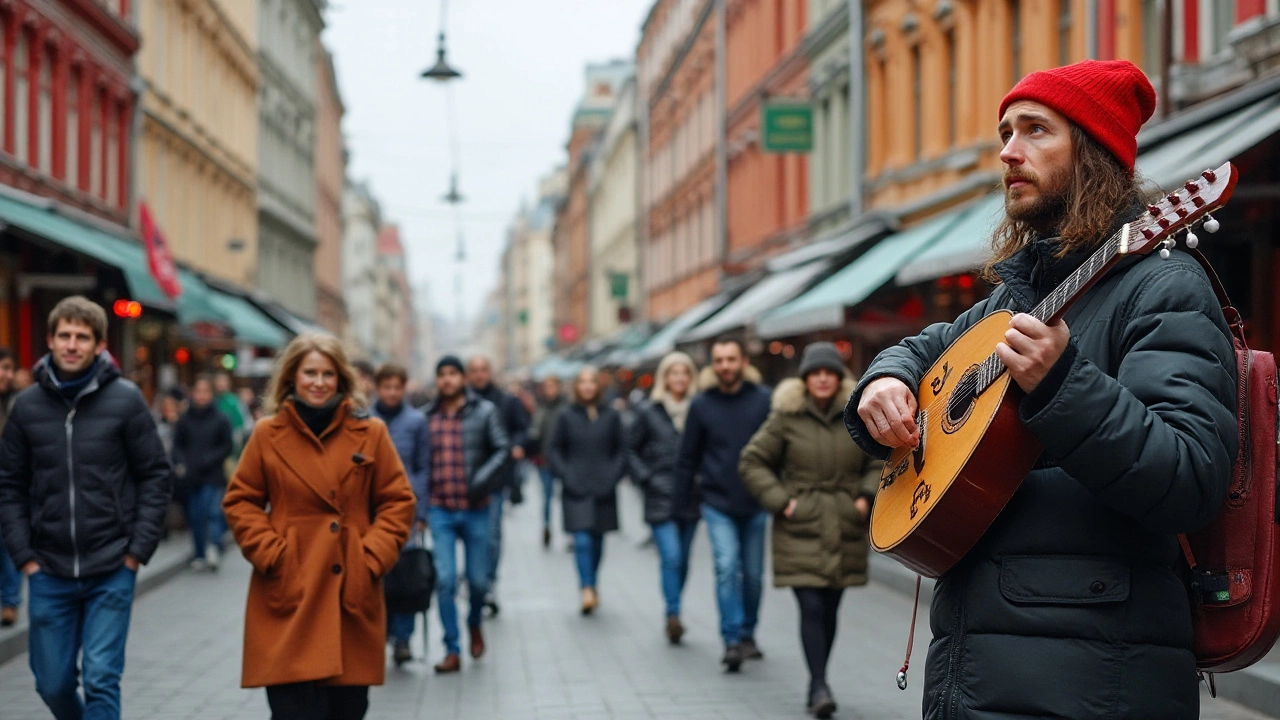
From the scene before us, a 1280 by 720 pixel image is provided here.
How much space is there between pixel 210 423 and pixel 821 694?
9764mm

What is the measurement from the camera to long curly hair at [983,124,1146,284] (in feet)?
9.16

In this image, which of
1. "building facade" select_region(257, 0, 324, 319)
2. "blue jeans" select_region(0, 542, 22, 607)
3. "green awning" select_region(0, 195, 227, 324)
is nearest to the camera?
"blue jeans" select_region(0, 542, 22, 607)

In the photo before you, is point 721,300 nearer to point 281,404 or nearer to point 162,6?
point 162,6

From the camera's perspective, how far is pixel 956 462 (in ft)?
8.98

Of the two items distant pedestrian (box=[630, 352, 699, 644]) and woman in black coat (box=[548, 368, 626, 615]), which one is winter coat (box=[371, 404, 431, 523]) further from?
woman in black coat (box=[548, 368, 626, 615])

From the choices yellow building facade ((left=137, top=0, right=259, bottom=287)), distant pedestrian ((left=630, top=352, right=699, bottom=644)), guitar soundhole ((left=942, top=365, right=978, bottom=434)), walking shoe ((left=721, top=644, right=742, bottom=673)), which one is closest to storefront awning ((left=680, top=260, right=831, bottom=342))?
distant pedestrian ((left=630, top=352, right=699, bottom=644))

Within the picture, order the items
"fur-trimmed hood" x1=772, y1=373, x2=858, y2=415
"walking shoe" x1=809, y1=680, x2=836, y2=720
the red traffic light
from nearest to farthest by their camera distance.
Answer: "walking shoe" x1=809, y1=680, x2=836, y2=720, "fur-trimmed hood" x1=772, y1=373, x2=858, y2=415, the red traffic light

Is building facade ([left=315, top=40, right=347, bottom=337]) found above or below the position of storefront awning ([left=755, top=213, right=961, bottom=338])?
above

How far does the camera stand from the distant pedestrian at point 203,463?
15.7 meters

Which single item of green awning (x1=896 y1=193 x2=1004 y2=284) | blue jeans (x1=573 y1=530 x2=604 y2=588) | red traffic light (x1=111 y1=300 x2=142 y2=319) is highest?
green awning (x1=896 y1=193 x2=1004 y2=284)

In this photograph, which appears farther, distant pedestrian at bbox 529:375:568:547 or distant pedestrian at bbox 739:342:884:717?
distant pedestrian at bbox 529:375:568:547

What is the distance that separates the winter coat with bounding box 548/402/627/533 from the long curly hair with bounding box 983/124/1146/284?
9835 millimetres

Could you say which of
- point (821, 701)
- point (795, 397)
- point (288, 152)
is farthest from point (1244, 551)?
point (288, 152)

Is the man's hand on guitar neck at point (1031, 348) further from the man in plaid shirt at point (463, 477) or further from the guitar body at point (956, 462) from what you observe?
the man in plaid shirt at point (463, 477)
